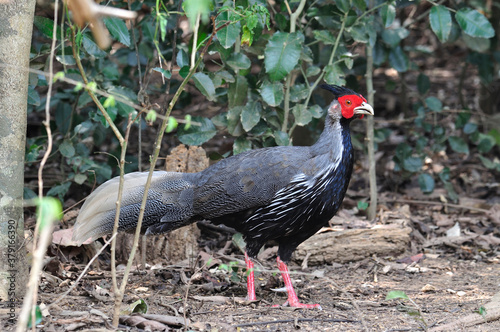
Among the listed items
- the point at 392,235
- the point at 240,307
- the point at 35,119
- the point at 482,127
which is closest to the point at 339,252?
the point at 392,235

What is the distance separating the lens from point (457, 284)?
5.18 metres

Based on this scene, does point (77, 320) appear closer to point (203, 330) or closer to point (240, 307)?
point (203, 330)

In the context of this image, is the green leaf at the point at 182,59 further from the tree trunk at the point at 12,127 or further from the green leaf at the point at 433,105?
the green leaf at the point at 433,105

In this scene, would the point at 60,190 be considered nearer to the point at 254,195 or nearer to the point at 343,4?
the point at 254,195

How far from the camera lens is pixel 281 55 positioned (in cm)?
528

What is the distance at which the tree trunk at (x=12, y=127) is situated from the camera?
3848 millimetres

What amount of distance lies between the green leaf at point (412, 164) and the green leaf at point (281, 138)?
2036 mm

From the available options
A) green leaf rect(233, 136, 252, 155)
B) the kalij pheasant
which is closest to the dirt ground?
the kalij pheasant

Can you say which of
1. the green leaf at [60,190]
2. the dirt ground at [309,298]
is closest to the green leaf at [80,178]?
the green leaf at [60,190]

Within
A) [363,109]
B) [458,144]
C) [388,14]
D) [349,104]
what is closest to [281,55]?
[349,104]

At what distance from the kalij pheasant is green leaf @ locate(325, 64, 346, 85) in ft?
2.03

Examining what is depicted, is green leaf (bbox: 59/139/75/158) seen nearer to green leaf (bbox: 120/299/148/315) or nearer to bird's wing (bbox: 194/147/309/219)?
bird's wing (bbox: 194/147/309/219)

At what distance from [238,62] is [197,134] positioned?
0.78m

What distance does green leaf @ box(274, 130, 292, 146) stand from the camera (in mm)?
5537
